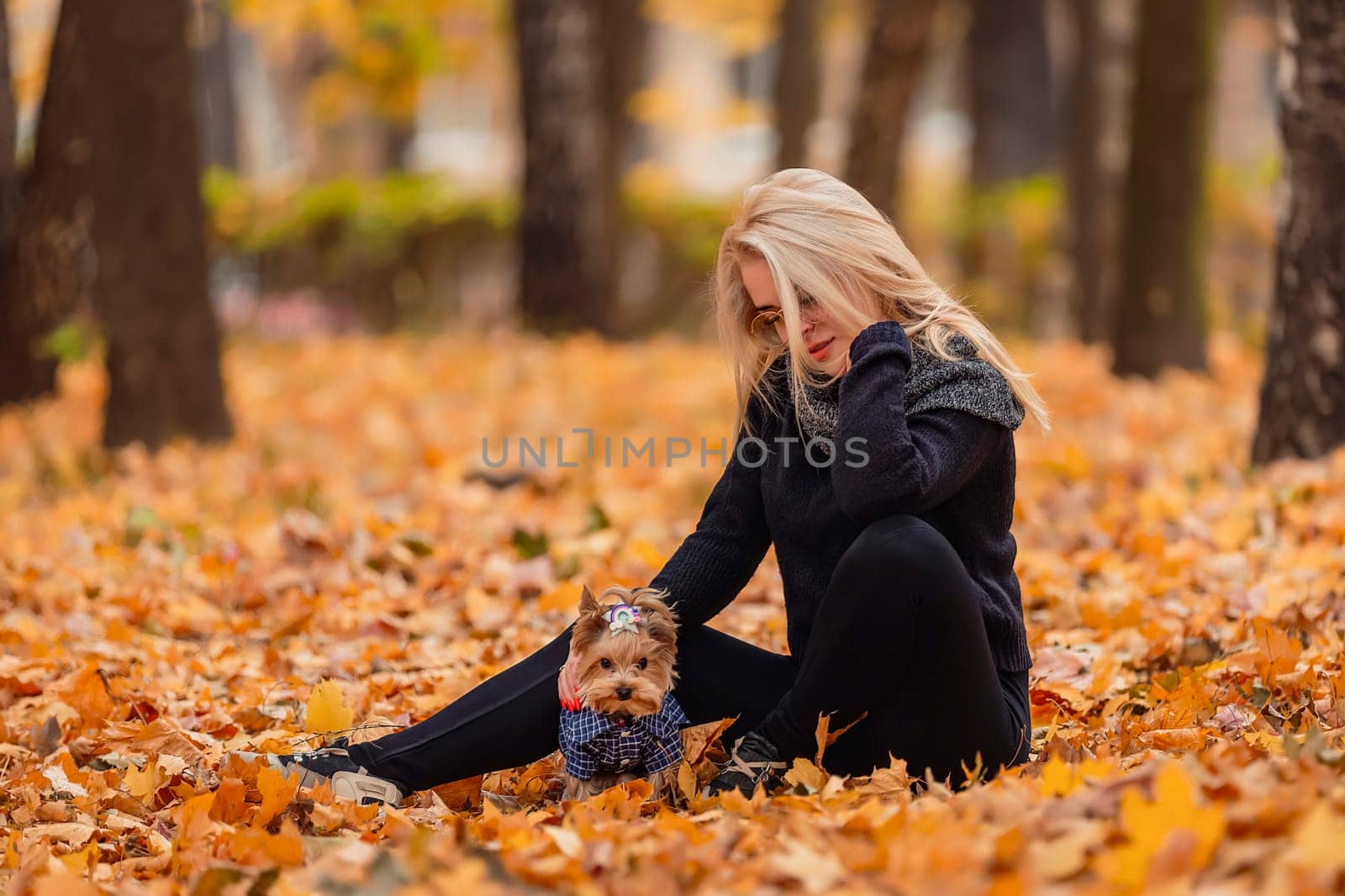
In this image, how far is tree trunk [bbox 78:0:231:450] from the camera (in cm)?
728

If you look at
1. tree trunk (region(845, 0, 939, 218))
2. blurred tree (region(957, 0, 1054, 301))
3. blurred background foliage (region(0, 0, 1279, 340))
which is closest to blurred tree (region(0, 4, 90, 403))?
blurred background foliage (region(0, 0, 1279, 340))

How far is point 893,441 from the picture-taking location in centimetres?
278

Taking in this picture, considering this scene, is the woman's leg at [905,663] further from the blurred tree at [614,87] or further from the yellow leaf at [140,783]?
the blurred tree at [614,87]

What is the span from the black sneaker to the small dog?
0.16m

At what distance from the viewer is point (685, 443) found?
7.29 meters

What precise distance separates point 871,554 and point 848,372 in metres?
0.41

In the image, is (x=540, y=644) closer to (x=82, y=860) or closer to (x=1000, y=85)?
(x=82, y=860)

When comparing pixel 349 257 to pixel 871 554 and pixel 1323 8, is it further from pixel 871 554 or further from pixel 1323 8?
pixel 871 554

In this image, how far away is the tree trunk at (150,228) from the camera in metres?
7.28

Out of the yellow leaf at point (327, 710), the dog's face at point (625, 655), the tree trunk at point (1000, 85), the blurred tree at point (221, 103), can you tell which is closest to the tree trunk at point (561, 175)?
the tree trunk at point (1000, 85)

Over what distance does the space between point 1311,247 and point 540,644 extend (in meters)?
3.54

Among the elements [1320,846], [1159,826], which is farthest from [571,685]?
[1320,846]

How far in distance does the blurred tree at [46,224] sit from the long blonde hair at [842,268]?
7.03 meters

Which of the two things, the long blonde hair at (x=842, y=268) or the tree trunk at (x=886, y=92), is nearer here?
the long blonde hair at (x=842, y=268)
